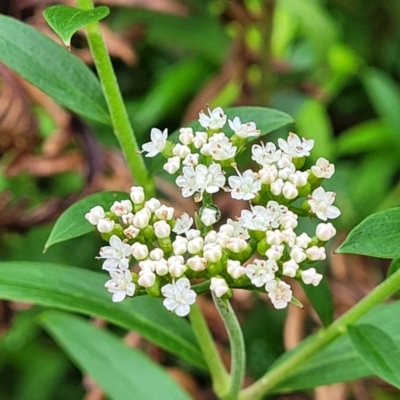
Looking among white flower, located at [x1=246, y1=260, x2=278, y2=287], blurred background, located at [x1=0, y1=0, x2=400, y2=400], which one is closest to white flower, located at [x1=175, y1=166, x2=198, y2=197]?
white flower, located at [x1=246, y1=260, x2=278, y2=287]

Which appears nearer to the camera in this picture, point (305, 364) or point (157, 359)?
point (305, 364)

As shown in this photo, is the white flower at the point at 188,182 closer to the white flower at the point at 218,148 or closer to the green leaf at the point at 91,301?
the white flower at the point at 218,148

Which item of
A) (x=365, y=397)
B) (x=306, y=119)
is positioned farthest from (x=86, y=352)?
(x=306, y=119)

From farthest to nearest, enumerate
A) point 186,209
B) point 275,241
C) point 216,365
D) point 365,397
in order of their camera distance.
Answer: point 186,209
point 365,397
point 216,365
point 275,241

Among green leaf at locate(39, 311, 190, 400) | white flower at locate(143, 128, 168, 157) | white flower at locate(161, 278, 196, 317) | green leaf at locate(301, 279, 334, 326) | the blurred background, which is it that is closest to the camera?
white flower at locate(161, 278, 196, 317)

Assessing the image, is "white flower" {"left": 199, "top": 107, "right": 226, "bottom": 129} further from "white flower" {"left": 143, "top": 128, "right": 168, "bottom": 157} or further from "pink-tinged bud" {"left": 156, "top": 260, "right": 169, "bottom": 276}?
"pink-tinged bud" {"left": 156, "top": 260, "right": 169, "bottom": 276}

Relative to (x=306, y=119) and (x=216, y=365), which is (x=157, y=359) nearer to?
(x=216, y=365)

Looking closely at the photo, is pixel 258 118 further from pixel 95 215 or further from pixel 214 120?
pixel 95 215

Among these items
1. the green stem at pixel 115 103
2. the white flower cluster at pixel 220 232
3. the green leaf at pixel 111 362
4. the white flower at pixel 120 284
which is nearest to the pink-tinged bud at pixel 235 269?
the white flower cluster at pixel 220 232
